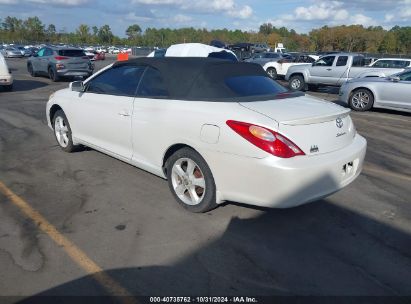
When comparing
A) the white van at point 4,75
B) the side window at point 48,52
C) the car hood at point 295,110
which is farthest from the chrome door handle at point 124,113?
the side window at point 48,52

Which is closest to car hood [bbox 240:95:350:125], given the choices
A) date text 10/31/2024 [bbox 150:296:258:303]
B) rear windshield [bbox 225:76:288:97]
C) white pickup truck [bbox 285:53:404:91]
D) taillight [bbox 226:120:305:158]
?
taillight [bbox 226:120:305:158]

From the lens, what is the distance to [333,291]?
108 inches

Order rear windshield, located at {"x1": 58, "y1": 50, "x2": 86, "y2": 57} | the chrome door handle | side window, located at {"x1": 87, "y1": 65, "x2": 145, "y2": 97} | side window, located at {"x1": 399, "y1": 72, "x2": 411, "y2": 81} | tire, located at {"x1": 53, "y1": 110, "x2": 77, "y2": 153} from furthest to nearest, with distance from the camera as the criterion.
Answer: rear windshield, located at {"x1": 58, "y1": 50, "x2": 86, "y2": 57}, side window, located at {"x1": 399, "y1": 72, "x2": 411, "y2": 81}, tire, located at {"x1": 53, "y1": 110, "x2": 77, "y2": 153}, side window, located at {"x1": 87, "y1": 65, "x2": 145, "y2": 97}, the chrome door handle

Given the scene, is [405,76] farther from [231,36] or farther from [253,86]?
[231,36]

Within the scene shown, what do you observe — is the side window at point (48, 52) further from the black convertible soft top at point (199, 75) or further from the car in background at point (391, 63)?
the black convertible soft top at point (199, 75)

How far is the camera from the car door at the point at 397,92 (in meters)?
10.1

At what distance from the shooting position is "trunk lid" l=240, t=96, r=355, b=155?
3.29 metres

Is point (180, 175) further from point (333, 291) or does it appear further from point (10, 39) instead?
point (10, 39)

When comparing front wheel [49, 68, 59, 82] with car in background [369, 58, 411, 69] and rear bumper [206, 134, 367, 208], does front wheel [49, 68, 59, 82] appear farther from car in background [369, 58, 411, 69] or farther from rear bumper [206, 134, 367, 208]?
rear bumper [206, 134, 367, 208]

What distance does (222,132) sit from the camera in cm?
339

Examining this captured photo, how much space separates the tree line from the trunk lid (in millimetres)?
97131

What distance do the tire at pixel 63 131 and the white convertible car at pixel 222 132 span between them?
93cm

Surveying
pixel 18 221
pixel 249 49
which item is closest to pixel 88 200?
pixel 18 221

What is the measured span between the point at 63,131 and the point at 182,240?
11.3ft
